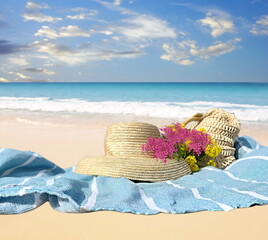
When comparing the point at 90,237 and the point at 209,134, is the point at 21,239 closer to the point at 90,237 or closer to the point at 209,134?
the point at 90,237

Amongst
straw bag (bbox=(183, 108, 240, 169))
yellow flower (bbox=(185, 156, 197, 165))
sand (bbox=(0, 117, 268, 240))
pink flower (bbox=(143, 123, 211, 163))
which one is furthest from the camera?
straw bag (bbox=(183, 108, 240, 169))

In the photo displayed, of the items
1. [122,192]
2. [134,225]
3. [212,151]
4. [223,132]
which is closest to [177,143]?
[212,151]

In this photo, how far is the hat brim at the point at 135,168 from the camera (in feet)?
10.5

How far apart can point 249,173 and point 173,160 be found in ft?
2.54

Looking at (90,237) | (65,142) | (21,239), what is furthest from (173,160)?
(65,142)

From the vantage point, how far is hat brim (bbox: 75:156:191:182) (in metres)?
3.21

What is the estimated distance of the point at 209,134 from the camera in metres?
4.23

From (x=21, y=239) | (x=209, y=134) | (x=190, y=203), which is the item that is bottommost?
(x=21, y=239)

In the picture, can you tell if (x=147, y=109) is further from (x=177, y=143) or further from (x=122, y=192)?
(x=122, y=192)

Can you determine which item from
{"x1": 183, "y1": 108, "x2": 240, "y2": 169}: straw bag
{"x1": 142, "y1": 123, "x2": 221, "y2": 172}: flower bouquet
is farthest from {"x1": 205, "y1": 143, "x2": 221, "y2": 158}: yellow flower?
{"x1": 183, "y1": 108, "x2": 240, "y2": 169}: straw bag

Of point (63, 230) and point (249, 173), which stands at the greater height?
point (249, 173)

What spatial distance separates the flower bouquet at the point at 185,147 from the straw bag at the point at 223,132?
0.65ft

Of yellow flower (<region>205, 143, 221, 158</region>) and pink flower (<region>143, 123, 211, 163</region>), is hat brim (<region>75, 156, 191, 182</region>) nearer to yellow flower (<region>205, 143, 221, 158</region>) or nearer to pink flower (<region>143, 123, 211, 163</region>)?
pink flower (<region>143, 123, 211, 163</region>)

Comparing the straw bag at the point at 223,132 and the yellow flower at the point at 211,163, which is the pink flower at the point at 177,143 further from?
the straw bag at the point at 223,132
